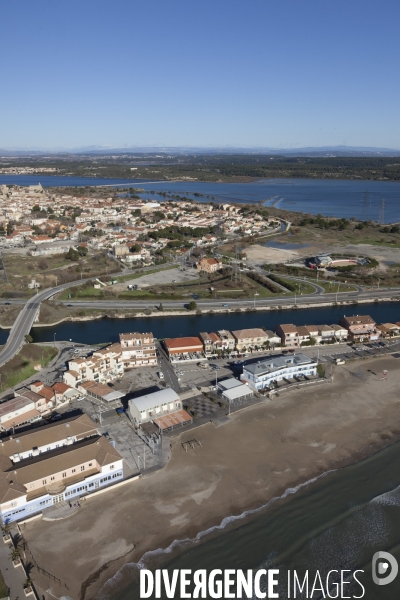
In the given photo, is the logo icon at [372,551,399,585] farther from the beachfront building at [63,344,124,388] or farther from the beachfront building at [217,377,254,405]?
the beachfront building at [63,344,124,388]

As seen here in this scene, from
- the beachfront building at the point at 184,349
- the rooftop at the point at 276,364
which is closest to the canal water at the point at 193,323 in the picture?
the beachfront building at the point at 184,349

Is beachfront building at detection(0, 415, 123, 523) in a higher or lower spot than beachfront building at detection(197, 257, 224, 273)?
lower

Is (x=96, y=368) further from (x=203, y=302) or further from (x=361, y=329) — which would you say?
(x=361, y=329)

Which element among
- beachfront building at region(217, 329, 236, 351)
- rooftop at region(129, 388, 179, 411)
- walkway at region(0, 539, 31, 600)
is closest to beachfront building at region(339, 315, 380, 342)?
beachfront building at region(217, 329, 236, 351)

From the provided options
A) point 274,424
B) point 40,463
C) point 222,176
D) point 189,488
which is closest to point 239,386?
point 274,424

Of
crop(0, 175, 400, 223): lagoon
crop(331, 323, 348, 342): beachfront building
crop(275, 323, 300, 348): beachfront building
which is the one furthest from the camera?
crop(0, 175, 400, 223): lagoon

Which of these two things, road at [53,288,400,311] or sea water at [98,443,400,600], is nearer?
sea water at [98,443,400,600]

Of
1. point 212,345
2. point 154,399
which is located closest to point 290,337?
point 212,345
